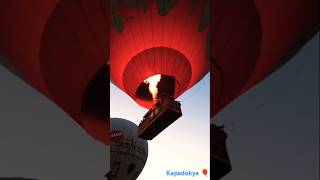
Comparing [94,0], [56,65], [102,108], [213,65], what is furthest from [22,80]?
[213,65]

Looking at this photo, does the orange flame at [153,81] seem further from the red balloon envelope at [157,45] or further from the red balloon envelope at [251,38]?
the red balloon envelope at [251,38]

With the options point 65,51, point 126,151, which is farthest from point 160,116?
point 65,51

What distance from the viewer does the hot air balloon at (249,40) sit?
8.98ft

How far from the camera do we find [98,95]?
2.98m

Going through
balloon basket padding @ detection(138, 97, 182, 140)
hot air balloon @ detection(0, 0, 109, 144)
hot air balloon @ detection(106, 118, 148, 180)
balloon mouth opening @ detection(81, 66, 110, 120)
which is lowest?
hot air balloon @ detection(106, 118, 148, 180)

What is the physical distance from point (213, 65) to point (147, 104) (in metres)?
0.54

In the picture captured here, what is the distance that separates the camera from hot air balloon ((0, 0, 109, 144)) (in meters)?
2.75

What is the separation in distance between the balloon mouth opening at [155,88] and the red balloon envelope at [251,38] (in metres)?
0.30

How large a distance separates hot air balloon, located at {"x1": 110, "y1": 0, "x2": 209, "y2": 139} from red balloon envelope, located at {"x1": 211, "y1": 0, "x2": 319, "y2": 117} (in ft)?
0.38

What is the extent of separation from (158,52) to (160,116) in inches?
17.2

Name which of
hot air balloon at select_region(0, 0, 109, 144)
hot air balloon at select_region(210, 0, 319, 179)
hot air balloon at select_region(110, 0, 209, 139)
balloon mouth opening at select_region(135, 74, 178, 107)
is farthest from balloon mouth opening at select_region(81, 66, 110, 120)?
hot air balloon at select_region(210, 0, 319, 179)

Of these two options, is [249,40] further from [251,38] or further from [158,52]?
[158,52]

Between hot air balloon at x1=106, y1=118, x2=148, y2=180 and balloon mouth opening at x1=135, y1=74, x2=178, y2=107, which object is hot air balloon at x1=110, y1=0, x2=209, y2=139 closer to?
balloon mouth opening at x1=135, y1=74, x2=178, y2=107

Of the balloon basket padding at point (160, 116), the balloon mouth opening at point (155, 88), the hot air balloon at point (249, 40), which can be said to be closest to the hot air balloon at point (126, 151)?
the balloon basket padding at point (160, 116)
